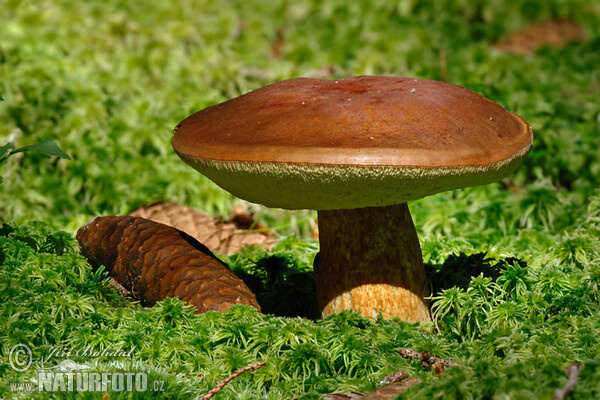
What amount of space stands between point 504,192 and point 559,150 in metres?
0.61

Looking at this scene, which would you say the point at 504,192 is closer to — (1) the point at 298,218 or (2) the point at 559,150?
(2) the point at 559,150

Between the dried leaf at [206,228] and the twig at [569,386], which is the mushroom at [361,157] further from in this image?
the dried leaf at [206,228]

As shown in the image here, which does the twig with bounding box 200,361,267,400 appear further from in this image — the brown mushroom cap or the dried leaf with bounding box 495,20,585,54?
the dried leaf with bounding box 495,20,585,54

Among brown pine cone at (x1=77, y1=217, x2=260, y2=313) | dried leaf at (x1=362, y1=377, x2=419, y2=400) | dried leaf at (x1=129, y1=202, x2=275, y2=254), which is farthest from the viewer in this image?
dried leaf at (x1=129, y1=202, x2=275, y2=254)

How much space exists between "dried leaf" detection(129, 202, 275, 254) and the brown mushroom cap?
51.7 inches

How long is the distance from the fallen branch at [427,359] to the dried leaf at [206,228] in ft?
5.26

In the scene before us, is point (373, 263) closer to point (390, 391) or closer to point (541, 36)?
point (390, 391)

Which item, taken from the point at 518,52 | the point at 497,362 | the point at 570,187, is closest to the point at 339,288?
the point at 497,362

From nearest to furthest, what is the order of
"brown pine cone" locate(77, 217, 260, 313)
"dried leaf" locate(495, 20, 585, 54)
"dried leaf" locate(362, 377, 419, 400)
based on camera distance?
1. "dried leaf" locate(362, 377, 419, 400)
2. "brown pine cone" locate(77, 217, 260, 313)
3. "dried leaf" locate(495, 20, 585, 54)

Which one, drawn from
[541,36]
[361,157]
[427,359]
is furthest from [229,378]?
[541,36]

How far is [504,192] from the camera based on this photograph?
13.6 ft

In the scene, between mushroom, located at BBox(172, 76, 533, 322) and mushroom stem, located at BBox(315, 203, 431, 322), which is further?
mushroom stem, located at BBox(315, 203, 431, 322)

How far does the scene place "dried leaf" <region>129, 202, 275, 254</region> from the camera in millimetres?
3561

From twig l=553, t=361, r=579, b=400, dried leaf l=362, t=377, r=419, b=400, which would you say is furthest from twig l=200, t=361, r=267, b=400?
twig l=553, t=361, r=579, b=400
